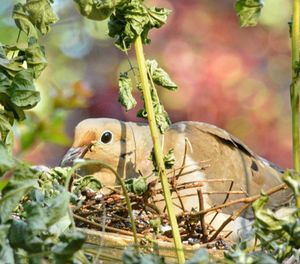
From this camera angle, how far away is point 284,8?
4.25 meters

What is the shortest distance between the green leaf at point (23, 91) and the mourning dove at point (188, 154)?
192 centimetres

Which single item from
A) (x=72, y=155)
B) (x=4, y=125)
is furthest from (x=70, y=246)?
(x=72, y=155)

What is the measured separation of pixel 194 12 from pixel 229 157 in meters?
1.19

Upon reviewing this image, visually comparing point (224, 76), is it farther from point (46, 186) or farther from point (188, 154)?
point (46, 186)

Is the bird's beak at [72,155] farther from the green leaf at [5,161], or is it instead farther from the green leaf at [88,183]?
the green leaf at [5,161]

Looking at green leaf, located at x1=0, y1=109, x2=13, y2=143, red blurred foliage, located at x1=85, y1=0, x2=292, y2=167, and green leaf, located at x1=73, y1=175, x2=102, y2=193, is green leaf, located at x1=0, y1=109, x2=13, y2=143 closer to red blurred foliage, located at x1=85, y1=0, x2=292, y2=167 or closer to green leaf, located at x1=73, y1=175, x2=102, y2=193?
green leaf, located at x1=73, y1=175, x2=102, y2=193

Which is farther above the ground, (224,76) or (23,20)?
(23,20)

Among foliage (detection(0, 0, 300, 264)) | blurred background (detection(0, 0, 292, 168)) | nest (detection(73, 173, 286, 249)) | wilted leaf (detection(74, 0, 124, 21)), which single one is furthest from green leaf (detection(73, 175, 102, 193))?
blurred background (detection(0, 0, 292, 168))

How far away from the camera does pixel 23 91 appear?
977 millimetres

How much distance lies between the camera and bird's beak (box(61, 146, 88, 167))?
9.25ft

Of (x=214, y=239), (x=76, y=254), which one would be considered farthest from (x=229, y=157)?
(x=76, y=254)

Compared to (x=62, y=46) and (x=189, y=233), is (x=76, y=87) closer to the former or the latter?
(x=189, y=233)

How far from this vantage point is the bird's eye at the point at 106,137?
3.13 metres

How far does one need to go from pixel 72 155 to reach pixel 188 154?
48cm
